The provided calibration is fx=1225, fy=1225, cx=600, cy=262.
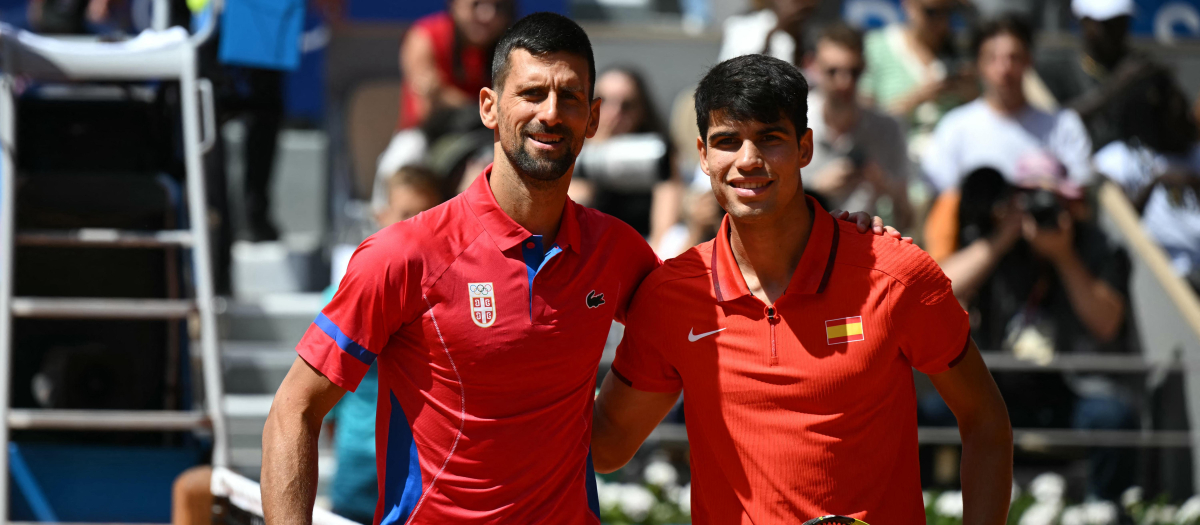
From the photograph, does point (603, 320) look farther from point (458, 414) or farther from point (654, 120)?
point (654, 120)

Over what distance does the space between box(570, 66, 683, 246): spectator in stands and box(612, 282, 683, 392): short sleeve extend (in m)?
2.95

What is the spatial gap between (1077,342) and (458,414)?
4.16 m

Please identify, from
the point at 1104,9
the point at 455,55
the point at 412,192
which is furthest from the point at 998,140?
the point at 412,192

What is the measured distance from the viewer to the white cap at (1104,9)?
7148 millimetres

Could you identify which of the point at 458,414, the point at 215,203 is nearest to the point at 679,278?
the point at 458,414

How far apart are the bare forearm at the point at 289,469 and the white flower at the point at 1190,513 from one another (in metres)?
4.59

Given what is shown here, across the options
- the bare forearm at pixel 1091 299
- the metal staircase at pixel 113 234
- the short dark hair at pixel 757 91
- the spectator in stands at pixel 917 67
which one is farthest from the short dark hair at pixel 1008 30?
the short dark hair at pixel 757 91

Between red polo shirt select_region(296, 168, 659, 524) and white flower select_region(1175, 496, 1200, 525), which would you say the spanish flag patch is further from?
white flower select_region(1175, 496, 1200, 525)

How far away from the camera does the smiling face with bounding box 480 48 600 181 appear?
2861 mm

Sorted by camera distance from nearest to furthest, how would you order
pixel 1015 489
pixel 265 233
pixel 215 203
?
pixel 1015 489 → pixel 215 203 → pixel 265 233

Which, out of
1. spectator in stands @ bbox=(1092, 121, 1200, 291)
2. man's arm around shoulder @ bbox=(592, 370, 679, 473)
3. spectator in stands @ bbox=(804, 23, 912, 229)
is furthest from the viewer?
spectator in stands @ bbox=(1092, 121, 1200, 291)

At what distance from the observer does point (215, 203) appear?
6.66 metres

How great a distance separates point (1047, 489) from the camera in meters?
5.81

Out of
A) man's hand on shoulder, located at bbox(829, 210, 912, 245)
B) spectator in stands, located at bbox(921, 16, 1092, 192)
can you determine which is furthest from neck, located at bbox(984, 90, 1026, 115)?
man's hand on shoulder, located at bbox(829, 210, 912, 245)
